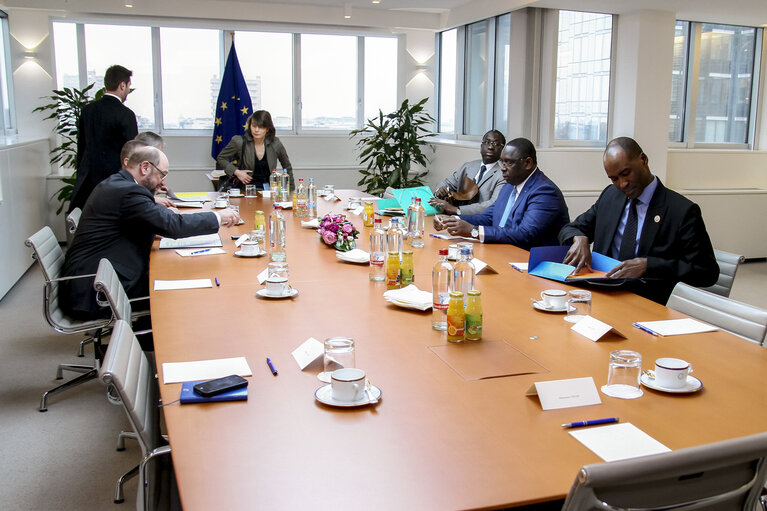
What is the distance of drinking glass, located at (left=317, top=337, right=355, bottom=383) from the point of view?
1.87m

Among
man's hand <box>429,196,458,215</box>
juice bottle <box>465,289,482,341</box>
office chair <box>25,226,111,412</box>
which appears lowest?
office chair <box>25,226,111,412</box>

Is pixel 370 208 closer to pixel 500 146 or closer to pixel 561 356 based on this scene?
pixel 500 146

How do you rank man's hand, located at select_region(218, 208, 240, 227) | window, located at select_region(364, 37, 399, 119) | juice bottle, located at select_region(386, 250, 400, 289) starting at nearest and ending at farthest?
juice bottle, located at select_region(386, 250, 400, 289)
man's hand, located at select_region(218, 208, 240, 227)
window, located at select_region(364, 37, 399, 119)

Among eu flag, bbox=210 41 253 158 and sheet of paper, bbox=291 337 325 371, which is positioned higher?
eu flag, bbox=210 41 253 158

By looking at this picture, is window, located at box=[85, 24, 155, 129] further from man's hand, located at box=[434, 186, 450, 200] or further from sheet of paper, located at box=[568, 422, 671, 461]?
sheet of paper, located at box=[568, 422, 671, 461]

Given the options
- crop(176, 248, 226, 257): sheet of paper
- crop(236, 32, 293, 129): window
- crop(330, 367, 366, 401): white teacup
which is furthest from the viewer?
crop(236, 32, 293, 129): window

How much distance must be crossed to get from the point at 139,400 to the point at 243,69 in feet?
25.8

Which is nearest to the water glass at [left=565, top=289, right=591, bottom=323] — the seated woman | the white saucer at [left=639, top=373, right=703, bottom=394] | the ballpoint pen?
the white saucer at [left=639, top=373, right=703, bottom=394]

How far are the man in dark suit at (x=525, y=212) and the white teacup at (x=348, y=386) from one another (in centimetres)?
243

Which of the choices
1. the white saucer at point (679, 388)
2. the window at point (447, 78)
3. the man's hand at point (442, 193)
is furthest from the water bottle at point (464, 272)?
the window at point (447, 78)

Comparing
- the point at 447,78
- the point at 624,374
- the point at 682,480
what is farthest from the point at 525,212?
the point at 447,78

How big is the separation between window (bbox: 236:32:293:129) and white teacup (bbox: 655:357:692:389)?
8009mm

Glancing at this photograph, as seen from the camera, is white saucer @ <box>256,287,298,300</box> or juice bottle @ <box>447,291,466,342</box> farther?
white saucer @ <box>256,287,298,300</box>

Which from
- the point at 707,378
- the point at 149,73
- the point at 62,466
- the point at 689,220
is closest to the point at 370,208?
the point at 689,220
